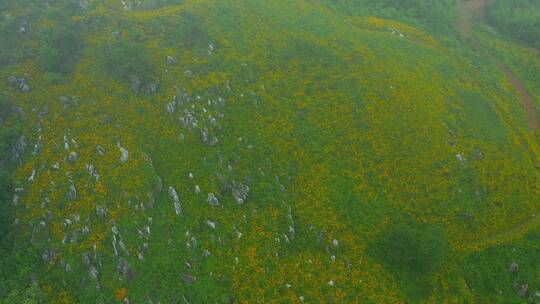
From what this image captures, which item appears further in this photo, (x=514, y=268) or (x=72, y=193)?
(x=514, y=268)

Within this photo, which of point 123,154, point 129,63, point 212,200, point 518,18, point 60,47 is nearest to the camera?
point 212,200

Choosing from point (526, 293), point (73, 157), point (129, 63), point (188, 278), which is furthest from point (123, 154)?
point (526, 293)

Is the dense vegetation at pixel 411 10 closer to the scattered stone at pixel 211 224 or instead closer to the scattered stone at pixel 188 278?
the scattered stone at pixel 211 224

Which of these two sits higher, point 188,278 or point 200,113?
point 200,113

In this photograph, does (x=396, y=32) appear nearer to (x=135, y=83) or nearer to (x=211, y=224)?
(x=135, y=83)

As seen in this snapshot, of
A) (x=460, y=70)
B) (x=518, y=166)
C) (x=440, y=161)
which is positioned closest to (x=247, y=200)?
(x=440, y=161)

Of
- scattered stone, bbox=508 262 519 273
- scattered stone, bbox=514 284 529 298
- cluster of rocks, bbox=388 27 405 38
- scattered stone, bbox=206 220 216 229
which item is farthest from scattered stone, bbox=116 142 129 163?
cluster of rocks, bbox=388 27 405 38
